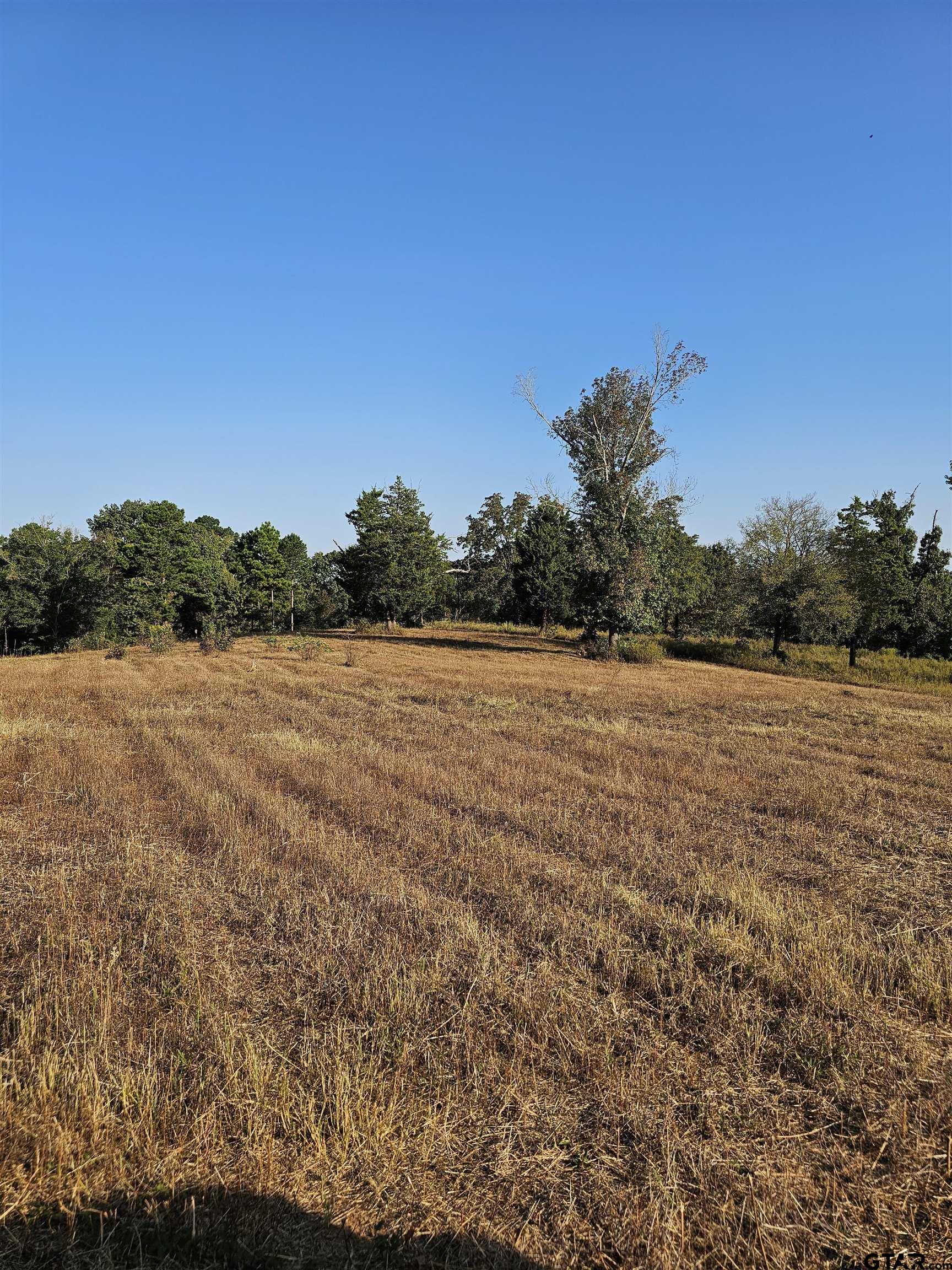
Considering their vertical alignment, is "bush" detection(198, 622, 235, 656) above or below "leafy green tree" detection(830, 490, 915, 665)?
below

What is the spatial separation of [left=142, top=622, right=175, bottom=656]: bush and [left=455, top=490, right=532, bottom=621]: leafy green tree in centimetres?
3590

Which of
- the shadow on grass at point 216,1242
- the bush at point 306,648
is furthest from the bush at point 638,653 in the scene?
the shadow on grass at point 216,1242

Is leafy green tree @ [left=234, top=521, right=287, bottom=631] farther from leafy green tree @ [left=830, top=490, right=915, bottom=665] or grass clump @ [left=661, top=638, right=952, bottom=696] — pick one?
leafy green tree @ [left=830, top=490, right=915, bottom=665]

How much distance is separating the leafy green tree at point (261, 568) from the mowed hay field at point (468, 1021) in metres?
58.1

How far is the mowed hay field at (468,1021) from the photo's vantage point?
10.1ft

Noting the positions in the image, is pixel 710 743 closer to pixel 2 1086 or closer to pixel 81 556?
pixel 2 1086

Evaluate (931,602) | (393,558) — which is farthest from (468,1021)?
(393,558)

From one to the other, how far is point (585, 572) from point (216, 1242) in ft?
112

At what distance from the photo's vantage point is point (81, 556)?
52938mm

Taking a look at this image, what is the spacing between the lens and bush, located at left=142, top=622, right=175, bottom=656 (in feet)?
128

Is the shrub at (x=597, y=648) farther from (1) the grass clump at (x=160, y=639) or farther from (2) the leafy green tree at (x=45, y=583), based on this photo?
(2) the leafy green tree at (x=45, y=583)

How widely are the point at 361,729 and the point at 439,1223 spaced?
42.9 feet

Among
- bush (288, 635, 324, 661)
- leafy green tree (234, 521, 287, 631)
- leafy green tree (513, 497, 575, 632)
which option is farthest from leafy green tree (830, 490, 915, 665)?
leafy green tree (234, 521, 287, 631)

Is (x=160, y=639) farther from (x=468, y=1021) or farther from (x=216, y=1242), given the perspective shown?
(x=216, y=1242)
